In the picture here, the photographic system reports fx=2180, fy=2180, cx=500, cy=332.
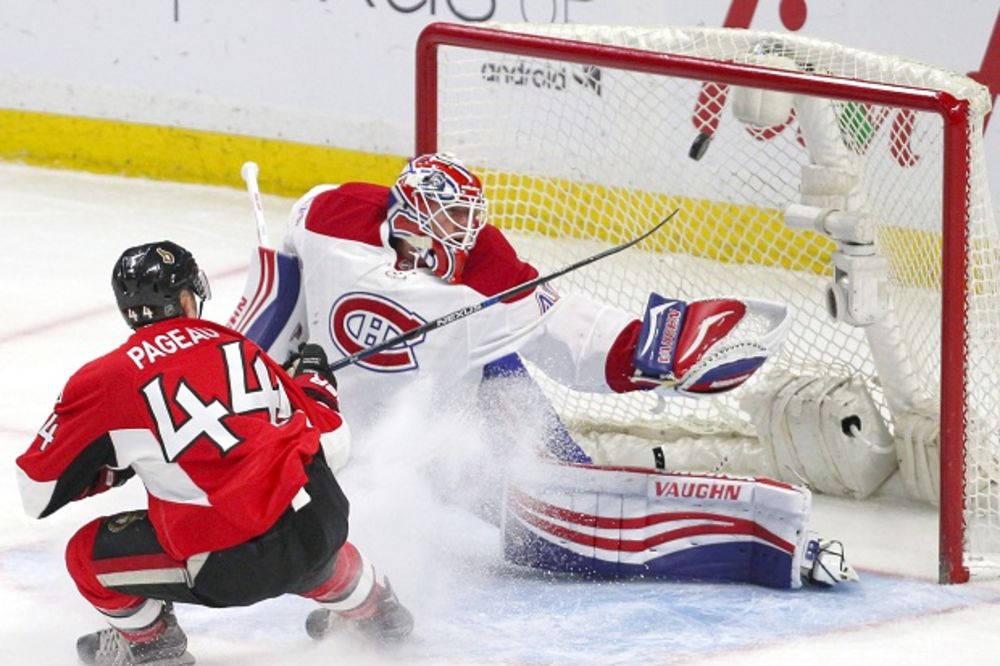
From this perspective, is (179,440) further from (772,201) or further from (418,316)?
(772,201)

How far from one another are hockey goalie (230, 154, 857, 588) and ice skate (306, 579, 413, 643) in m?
0.44

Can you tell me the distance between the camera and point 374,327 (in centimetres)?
382

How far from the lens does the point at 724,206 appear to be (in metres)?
5.07

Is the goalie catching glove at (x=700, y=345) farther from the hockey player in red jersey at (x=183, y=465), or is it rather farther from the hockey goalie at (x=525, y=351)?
the hockey player in red jersey at (x=183, y=465)

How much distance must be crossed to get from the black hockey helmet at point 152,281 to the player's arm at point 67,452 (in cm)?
14

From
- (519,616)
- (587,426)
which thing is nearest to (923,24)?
(587,426)

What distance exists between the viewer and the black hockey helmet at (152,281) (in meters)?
3.20

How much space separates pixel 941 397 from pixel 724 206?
1.40 m

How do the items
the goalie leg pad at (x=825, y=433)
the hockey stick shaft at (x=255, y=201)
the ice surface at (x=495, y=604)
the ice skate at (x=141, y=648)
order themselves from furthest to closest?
the goalie leg pad at (x=825, y=433) → the hockey stick shaft at (x=255, y=201) → the ice surface at (x=495, y=604) → the ice skate at (x=141, y=648)

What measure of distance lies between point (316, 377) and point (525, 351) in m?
0.60

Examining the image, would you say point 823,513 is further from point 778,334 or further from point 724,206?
point 724,206

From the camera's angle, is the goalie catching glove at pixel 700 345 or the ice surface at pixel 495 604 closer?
the ice surface at pixel 495 604

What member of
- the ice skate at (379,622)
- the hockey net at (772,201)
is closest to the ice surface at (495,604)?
the ice skate at (379,622)

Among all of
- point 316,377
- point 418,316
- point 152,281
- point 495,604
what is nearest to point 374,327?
point 418,316
